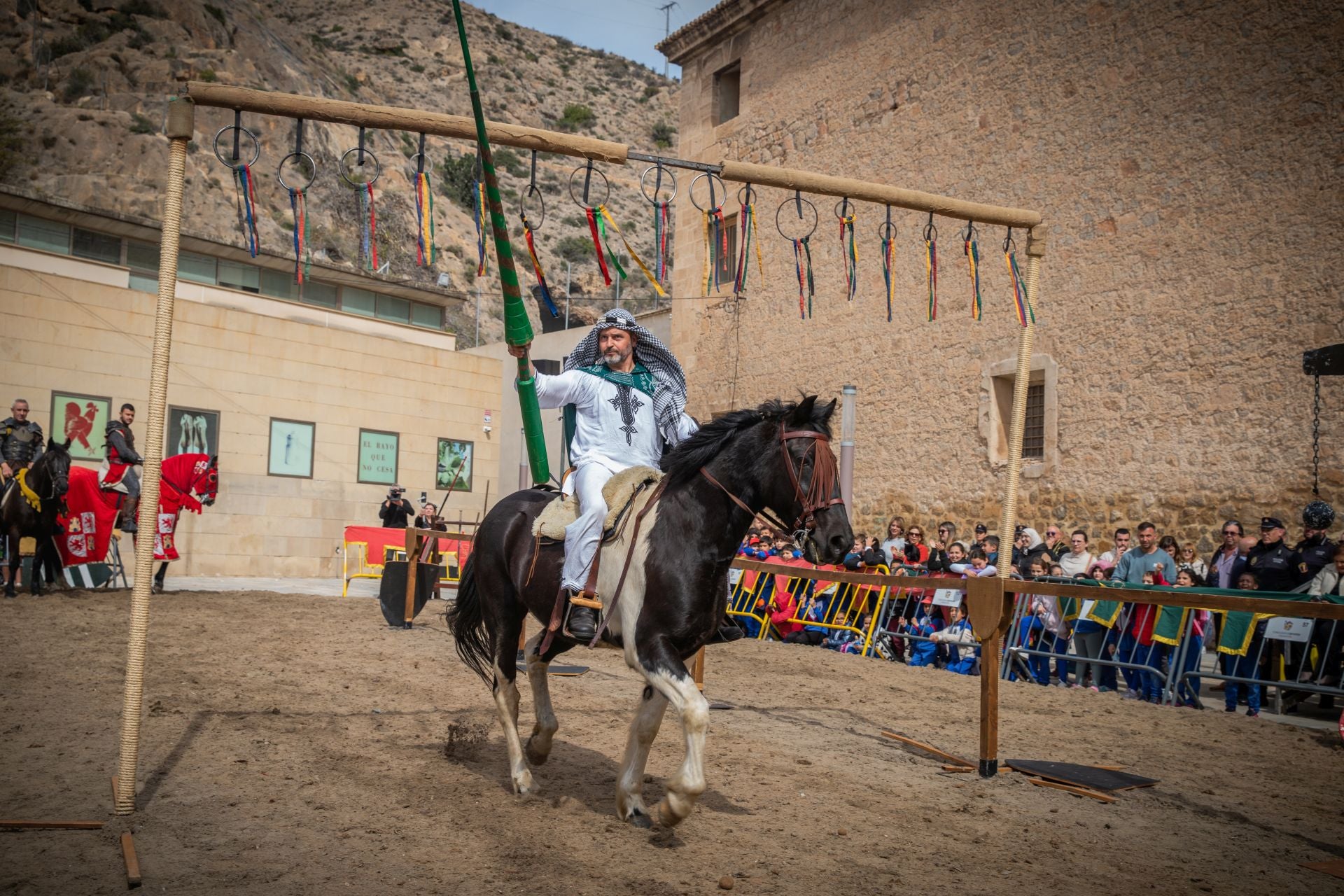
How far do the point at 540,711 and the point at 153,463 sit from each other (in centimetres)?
245

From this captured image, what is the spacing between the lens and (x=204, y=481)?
45.5ft

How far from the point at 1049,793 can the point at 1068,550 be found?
7.24m

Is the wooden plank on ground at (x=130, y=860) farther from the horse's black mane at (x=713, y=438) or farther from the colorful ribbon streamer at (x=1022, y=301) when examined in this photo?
the colorful ribbon streamer at (x=1022, y=301)

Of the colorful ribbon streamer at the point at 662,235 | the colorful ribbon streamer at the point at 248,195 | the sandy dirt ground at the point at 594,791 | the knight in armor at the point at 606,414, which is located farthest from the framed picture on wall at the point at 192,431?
the knight in armor at the point at 606,414

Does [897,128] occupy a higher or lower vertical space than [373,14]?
lower

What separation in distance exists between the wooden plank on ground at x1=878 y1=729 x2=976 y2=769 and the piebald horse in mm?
2500

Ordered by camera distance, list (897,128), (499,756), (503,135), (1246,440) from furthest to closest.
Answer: (897,128)
(1246,440)
(499,756)
(503,135)

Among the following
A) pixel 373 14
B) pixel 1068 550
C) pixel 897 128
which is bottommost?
pixel 1068 550

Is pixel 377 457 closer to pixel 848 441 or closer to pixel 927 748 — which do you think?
pixel 848 441

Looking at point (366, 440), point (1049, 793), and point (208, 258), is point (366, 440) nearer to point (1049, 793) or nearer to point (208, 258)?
point (208, 258)

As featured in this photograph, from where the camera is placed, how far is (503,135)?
548cm

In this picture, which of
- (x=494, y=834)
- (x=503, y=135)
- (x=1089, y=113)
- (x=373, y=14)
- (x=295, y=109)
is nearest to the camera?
(x=494, y=834)

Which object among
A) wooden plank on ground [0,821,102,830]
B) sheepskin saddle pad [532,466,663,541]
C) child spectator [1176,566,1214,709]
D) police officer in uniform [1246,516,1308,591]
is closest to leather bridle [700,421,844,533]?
sheepskin saddle pad [532,466,663,541]

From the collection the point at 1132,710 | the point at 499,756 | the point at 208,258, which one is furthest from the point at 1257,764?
the point at 208,258
